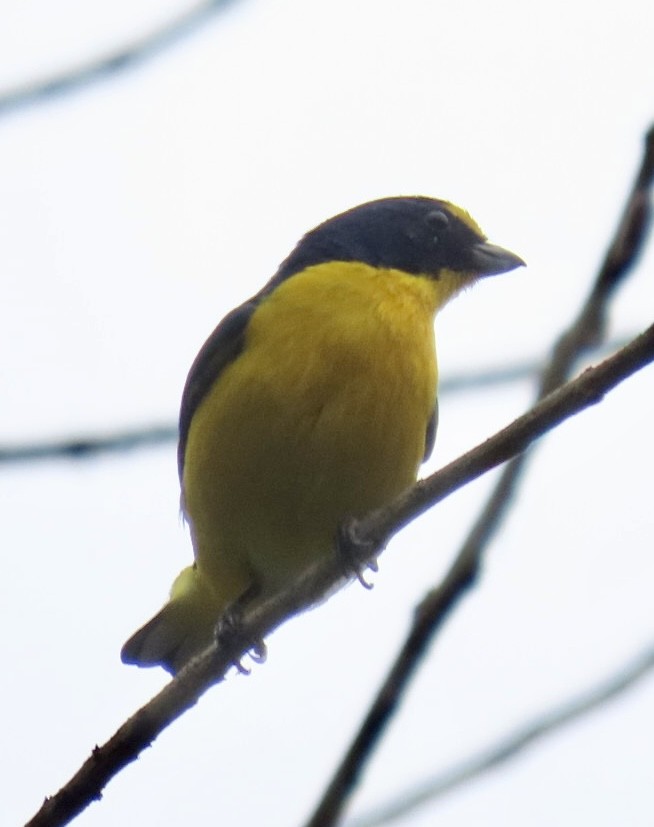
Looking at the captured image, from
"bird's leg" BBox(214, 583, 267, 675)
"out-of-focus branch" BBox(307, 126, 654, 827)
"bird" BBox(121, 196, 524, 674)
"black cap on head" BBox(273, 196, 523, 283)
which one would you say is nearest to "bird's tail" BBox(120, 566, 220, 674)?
"bird" BBox(121, 196, 524, 674)

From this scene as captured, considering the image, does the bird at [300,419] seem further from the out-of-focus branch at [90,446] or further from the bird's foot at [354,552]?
the out-of-focus branch at [90,446]

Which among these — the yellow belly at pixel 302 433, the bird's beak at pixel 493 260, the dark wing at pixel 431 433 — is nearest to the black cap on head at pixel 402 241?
the bird's beak at pixel 493 260

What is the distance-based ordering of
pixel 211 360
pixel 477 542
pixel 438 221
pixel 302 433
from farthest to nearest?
pixel 438 221 < pixel 211 360 < pixel 302 433 < pixel 477 542

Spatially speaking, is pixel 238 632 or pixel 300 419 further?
pixel 300 419

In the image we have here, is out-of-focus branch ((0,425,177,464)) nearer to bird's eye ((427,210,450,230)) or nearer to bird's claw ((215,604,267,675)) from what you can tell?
bird's claw ((215,604,267,675))

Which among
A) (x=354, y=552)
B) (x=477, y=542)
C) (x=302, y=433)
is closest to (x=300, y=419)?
(x=302, y=433)

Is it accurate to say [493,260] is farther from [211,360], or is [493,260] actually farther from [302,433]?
[302,433]

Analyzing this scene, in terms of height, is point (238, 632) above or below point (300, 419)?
below

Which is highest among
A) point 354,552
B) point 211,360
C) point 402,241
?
point 402,241
